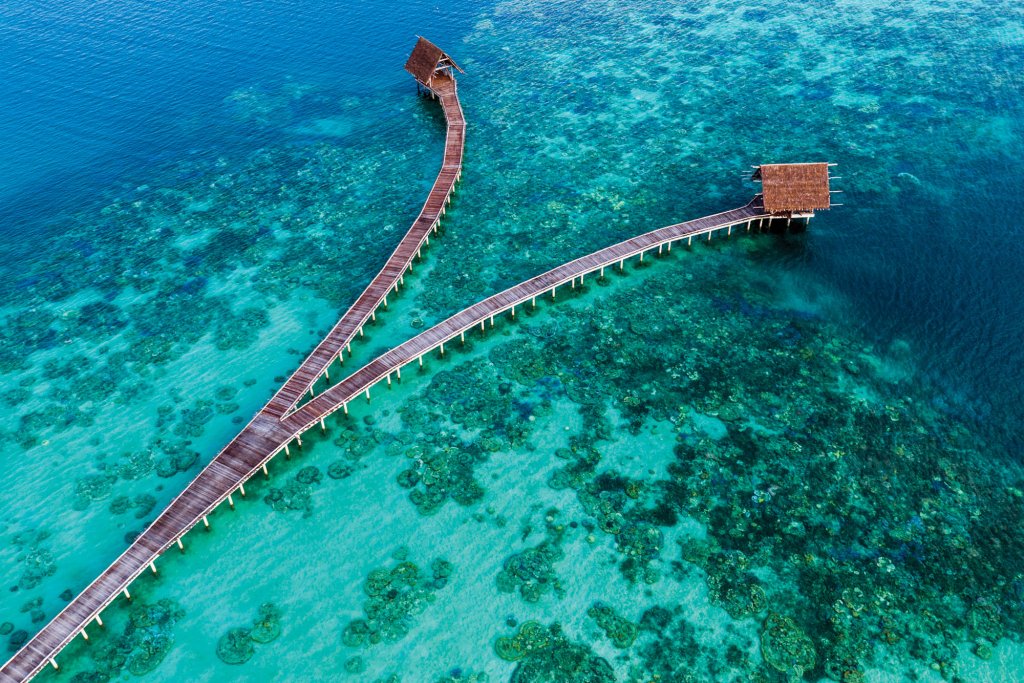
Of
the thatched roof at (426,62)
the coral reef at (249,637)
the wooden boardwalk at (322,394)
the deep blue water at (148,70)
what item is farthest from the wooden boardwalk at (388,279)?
the deep blue water at (148,70)

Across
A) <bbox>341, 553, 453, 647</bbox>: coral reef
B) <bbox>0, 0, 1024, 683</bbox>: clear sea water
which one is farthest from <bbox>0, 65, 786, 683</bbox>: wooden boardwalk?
<bbox>341, 553, 453, 647</bbox>: coral reef

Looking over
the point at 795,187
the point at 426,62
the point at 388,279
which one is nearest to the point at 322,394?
the point at 388,279

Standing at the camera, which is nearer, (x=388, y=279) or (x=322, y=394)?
(x=322, y=394)

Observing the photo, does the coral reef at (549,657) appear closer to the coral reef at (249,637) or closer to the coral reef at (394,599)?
the coral reef at (394,599)

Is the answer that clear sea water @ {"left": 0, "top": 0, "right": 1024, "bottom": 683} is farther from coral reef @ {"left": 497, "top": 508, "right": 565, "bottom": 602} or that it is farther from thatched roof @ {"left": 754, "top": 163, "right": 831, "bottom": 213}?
thatched roof @ {"left": 754, "top": 163, "right": 831, "bottom": 213}

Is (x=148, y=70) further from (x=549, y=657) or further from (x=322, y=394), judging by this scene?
(x=549, y=657)

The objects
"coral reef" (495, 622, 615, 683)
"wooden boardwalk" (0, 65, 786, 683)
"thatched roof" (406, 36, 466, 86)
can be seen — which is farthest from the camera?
"thatched roof" (406, 36, 466, 86)
